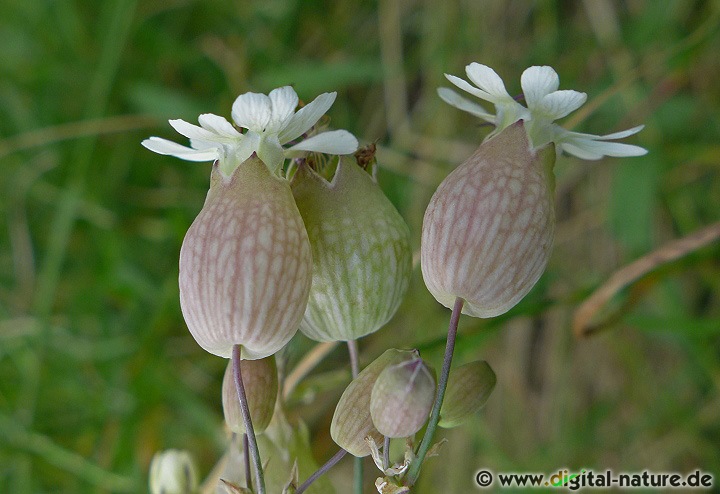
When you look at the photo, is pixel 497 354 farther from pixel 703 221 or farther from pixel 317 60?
pixel 317 60

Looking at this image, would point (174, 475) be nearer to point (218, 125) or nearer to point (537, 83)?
point (218, 125)

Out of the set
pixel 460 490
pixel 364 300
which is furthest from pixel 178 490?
pixel 460 490

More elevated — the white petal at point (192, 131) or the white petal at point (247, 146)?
the white petal at point (192, 131)

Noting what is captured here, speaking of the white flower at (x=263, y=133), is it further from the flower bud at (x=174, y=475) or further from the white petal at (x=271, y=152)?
the flower bud at (x=174, y=475)

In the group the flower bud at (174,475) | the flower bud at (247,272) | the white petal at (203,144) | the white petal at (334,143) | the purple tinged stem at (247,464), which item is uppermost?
the white petal at (203,144)

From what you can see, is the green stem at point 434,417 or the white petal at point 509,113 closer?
the green stem at point 434,417

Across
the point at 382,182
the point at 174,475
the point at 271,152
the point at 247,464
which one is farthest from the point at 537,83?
the point at 382,182

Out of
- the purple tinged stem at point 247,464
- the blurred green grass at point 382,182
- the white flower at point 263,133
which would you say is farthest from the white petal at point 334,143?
the blurred green grass at point 382,182
